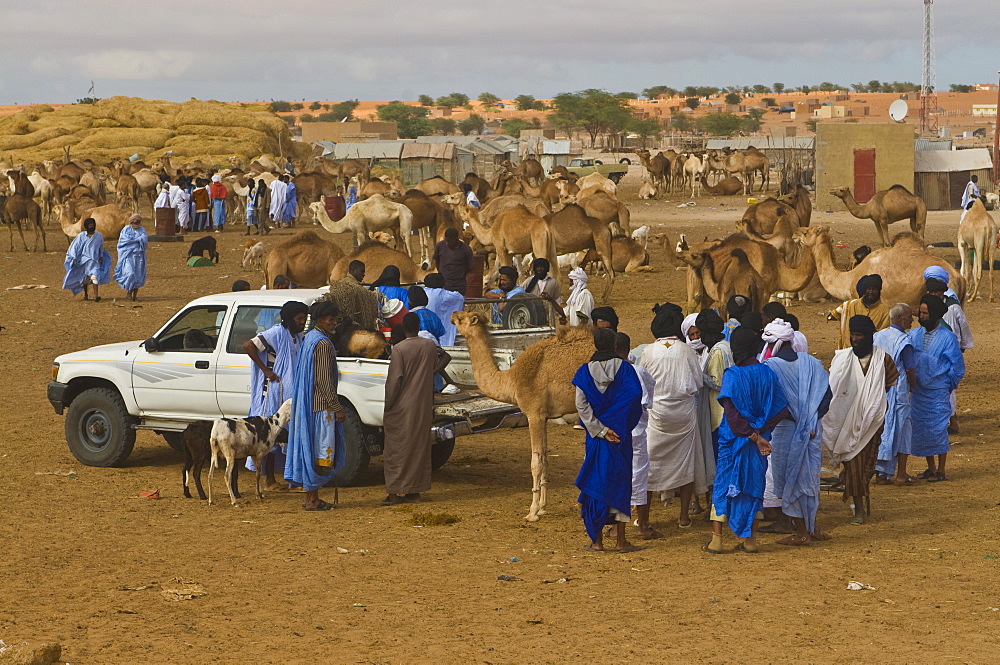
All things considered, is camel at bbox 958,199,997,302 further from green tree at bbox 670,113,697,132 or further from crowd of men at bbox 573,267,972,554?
green tree at bbox 670,113,697,132

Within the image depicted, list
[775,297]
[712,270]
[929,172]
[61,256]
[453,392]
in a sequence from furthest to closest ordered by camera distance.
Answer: [929,172] → [61,256] → [775,297] → [712,270] → [453,392]

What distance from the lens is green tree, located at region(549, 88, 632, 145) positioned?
3238 inches

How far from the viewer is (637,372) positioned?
24.6 feet

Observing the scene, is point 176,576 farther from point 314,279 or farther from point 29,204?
point 29,204

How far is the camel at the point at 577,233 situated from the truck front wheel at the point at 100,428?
34.8 feet

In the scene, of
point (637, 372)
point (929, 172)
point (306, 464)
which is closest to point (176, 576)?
point (306, 464)

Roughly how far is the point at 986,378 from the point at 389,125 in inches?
→ 2382

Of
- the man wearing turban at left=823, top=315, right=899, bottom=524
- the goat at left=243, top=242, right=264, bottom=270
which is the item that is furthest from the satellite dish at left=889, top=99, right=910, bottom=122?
the man wearing turban at left=823, top=315, right=899, bottom=524

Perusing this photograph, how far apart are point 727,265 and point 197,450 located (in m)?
7.68

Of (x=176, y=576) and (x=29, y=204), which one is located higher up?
(x=29, y=204)

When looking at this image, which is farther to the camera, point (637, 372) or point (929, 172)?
point (929, 172)

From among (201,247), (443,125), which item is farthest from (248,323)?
(443,125)

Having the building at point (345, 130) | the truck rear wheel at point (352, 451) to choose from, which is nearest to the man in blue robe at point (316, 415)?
the truck rear wheel at point (352, 451)

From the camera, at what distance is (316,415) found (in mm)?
8469
